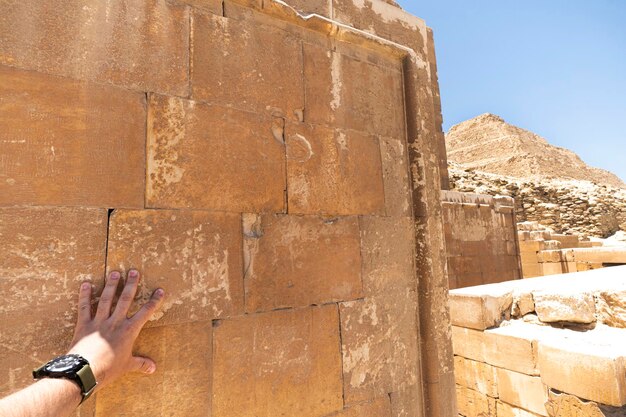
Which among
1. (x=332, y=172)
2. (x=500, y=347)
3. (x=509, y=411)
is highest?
(x=332, y=172)

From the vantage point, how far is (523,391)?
3.44 m

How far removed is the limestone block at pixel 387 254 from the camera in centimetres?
220

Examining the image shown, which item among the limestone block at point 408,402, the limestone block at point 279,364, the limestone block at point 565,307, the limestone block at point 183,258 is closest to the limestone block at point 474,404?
the limestone block at point 565,307

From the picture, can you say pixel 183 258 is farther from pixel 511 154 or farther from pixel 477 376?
pixel 511 154

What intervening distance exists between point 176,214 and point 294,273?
0.68 metres

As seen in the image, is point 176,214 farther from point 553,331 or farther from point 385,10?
point 553,331

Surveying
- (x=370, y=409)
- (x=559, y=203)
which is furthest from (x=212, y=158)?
(x=559, y=203)

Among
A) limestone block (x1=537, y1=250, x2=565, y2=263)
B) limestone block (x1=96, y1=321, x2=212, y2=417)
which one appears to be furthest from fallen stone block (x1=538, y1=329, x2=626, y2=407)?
limestone block (x1=537, y1=250, x2=565, y2=263)

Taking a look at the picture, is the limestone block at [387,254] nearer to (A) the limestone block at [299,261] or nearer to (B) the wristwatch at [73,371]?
(A) the limestone block at [299,261]

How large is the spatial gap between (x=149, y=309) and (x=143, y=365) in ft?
0.76

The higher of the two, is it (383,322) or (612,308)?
(383,322)

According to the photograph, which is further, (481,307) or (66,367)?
(481,307)

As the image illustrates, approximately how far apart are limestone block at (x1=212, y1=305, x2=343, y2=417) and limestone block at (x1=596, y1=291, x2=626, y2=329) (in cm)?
305

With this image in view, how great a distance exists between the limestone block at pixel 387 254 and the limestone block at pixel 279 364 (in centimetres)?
36
